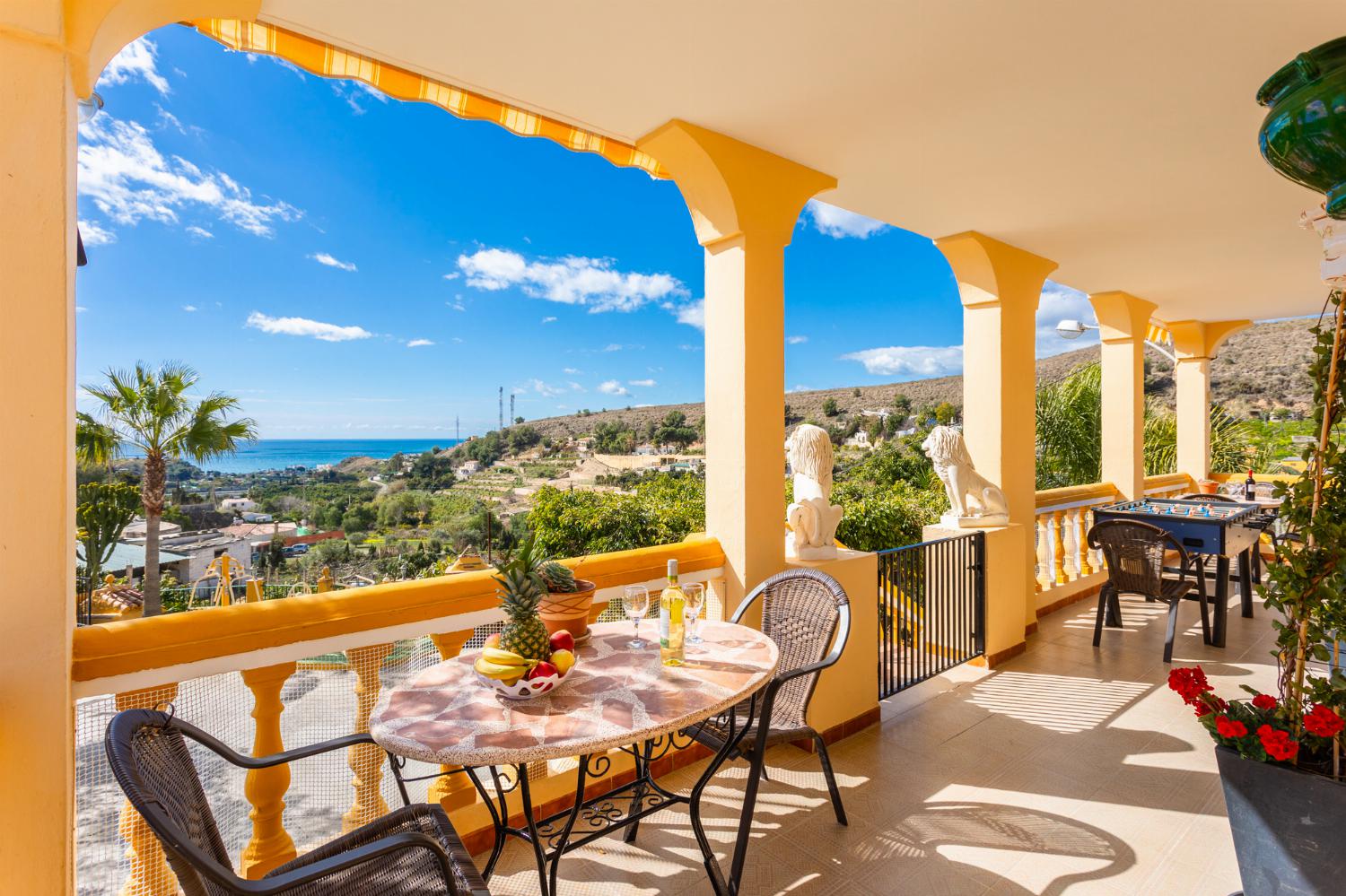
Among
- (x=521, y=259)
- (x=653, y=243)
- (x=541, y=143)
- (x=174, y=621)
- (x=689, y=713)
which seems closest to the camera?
(x=689, y=713)

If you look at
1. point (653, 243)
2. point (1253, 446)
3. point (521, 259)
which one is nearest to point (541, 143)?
point (653, 243)

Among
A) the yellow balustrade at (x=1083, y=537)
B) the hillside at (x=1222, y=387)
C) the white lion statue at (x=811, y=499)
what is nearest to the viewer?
the white lion statue at (x=811, y=499)

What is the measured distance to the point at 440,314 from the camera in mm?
38281

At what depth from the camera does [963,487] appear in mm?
4199

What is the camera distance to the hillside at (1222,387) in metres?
16.4

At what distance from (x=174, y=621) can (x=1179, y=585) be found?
535cm

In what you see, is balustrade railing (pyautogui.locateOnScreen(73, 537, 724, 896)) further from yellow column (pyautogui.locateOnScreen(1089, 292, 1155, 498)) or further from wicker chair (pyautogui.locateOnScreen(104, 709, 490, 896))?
yellow column (pyautogui.locateOnScreen(1089, 292, 1155, 498))

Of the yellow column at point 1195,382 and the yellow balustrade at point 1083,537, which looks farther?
the yellow column at point 1195,382

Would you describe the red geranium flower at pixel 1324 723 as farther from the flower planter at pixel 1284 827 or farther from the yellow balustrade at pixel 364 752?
the yellow balustrade at pixel 364 752

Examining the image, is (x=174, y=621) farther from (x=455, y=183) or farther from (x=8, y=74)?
(x=455, y=183)

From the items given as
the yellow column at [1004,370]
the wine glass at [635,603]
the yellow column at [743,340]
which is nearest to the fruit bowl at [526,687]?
the wine glass at [635,603]

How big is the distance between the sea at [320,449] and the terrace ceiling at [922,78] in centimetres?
1827

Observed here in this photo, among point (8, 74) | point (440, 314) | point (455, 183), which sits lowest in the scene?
point (8, 74)

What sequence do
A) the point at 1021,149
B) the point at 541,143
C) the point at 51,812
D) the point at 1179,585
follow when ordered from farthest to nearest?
the point at 541,143 → the point at 1179,585 → the point at 1021,149 → the point at 51,812
